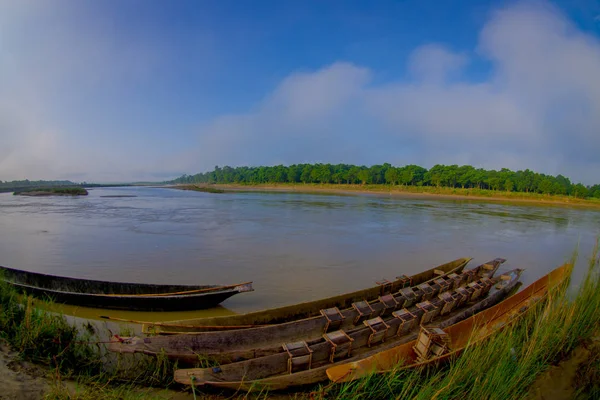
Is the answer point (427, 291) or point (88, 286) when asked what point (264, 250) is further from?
point (427, 291)

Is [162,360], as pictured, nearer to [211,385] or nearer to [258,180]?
[211,385]

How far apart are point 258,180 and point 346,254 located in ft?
323

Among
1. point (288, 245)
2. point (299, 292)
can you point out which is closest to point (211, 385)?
point (299, 292)

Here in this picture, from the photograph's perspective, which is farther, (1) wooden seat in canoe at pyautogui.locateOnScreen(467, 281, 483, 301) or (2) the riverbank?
(2) the riverbank

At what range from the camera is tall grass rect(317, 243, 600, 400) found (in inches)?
129

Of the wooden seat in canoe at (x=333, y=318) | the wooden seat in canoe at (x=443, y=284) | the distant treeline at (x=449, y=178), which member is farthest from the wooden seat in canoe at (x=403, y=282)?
the distant treeline at (x=449, y=178)

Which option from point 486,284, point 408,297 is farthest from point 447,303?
point 486,284

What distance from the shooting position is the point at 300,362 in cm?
386

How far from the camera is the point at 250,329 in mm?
4406

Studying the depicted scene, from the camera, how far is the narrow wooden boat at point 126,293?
6355 mm

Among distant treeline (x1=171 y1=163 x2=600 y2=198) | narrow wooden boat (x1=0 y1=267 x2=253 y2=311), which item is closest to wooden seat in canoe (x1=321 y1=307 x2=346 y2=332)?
narrow wooden boat (x1=0 y1=267 x2=253 y2=311)

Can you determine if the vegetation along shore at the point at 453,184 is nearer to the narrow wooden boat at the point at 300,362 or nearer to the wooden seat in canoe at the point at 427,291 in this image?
the wooden seat in canoe at the point at 427,291

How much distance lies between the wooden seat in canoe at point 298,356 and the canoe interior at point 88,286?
316 cm

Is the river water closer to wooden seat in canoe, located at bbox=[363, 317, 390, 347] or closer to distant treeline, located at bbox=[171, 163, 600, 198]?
wooden seat in canoe, located at bbox=[363, 317, 390, 347]
